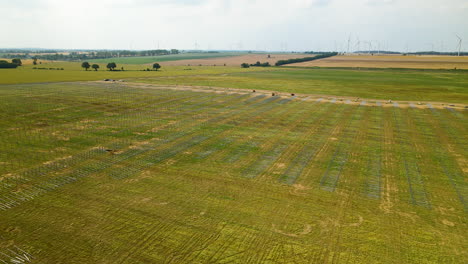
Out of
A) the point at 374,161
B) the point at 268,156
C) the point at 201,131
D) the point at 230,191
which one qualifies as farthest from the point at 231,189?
the point at 201,131

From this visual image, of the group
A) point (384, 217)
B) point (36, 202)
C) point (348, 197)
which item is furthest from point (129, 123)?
point (384, 217)

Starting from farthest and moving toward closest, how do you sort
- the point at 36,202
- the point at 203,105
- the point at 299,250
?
the point at 203,105
the point at 36,202
the point at 299,250

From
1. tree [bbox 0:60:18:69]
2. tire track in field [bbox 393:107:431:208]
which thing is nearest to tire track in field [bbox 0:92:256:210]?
tire track in field [bbox 393:107:431:208]

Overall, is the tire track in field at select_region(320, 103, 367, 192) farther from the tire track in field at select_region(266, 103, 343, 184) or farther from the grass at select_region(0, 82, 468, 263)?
the tire track in field at select_region(266, 103, 343, 184)

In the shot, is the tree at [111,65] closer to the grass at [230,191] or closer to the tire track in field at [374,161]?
the grass at [230,191]

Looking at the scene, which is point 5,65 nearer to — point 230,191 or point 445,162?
point 230,191

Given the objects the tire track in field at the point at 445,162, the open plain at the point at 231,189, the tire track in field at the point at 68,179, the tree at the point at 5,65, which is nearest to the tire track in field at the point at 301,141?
the open plain at the point at 231,189

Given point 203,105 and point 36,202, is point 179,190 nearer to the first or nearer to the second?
point 36,202

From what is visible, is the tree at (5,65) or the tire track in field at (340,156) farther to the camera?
the tree at (5,65)

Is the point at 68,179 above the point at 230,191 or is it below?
above
